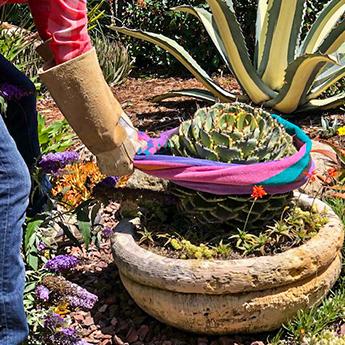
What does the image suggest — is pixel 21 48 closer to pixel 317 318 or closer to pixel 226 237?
pixel 226 237

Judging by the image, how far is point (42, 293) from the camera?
2.70 metres

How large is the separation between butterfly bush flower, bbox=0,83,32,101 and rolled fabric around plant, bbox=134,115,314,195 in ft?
1.64

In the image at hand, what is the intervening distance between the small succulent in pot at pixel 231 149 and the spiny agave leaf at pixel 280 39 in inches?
84.0

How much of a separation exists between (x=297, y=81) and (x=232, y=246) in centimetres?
227

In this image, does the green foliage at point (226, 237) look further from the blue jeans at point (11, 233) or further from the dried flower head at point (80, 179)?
the dried flower head at point (80, 179)

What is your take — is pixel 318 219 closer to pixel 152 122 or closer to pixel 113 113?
pixel 113 113

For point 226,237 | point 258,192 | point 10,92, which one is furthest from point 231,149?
point 10,92

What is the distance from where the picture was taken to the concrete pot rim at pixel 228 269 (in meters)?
2.80

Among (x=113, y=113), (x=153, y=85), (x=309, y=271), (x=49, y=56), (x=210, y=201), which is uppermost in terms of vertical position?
(x=49, y=56)

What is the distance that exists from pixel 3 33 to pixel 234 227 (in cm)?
389

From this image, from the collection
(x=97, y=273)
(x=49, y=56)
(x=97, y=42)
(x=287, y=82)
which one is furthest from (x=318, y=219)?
(x=97, y=42)

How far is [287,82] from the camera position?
5066mm

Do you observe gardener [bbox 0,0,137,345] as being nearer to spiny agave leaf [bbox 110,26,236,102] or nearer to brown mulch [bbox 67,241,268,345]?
brown mulch [bbox 67,241,268,345]

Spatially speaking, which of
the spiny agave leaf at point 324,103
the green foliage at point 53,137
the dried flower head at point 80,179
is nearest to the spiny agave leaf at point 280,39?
the spiny agave leaf at point 324,103
